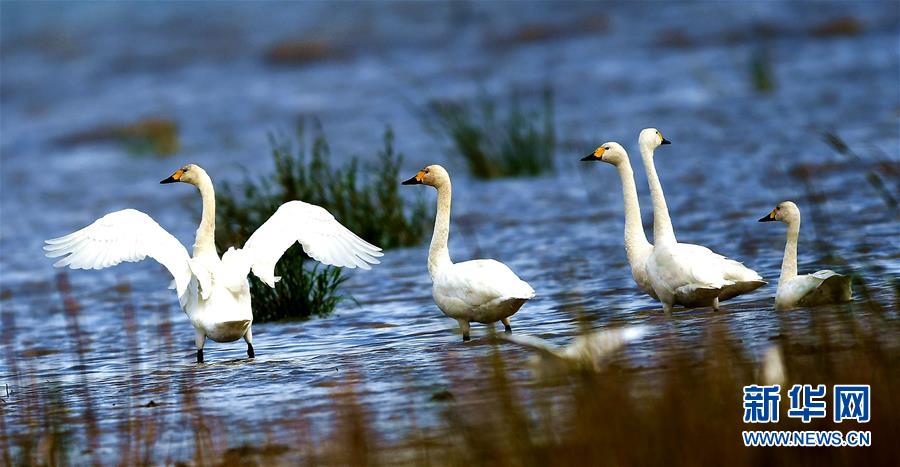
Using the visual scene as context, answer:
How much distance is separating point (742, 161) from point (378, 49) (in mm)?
22143

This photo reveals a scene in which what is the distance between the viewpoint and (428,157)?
20406mm

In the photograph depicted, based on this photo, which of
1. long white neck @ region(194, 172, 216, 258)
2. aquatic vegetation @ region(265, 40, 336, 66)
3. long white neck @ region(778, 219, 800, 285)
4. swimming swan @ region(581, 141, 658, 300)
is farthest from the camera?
aquatic vegetation @ region(265, 40, 336, 66)

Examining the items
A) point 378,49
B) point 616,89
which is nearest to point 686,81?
point 616,89

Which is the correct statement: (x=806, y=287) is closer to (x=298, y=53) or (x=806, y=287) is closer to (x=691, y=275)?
(x=691, y=275)

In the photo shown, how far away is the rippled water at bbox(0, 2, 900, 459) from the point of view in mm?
8211

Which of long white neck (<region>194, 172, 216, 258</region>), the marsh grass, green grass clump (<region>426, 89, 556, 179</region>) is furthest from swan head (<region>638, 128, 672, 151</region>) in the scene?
green grass clump (<region>426, 89, 556, 179</region>)

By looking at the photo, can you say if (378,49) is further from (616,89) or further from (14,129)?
(616,89)

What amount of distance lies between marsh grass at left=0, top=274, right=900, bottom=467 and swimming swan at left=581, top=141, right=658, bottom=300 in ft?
3.78

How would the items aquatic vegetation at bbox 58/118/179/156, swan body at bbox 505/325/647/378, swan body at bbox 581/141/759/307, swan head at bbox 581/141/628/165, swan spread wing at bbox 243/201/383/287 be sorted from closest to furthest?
swan body at bbox 505/325/647/378 → swan body at bbox 581/141/759/307 → swan spread wing at bbox 243/201/383/287 → swan head at bbox 581/141/628/165 → aquatic vegetation at bbox 58/118/179/156

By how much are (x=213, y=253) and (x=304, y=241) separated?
0.57 metres

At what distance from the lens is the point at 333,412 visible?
645 cm

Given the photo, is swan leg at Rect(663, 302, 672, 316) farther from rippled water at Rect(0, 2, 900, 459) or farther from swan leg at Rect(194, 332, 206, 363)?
swan leg at Rect(194, 332, 206, 363)

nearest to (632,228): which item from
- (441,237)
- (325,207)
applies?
(441,237)

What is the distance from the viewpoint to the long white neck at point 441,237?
8.48 metres
